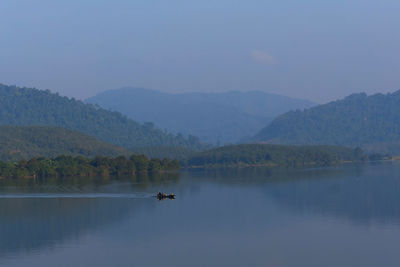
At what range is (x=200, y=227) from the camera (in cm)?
5603

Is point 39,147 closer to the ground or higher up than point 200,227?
higher up

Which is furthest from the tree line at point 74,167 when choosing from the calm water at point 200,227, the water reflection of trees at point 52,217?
the water reflection of trees at point 52,217

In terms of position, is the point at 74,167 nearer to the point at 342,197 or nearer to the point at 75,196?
the point at 75,196

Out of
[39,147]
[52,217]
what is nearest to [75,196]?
[52,217]

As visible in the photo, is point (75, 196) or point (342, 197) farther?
point (75, 196)

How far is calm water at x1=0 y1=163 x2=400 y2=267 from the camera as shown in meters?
43.2

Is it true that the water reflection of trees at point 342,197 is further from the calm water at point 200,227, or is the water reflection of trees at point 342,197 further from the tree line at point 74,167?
the tree line at point 74,167

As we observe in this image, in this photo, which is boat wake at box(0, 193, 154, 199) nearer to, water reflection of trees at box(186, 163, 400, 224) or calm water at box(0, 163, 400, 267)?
calm water at box(0, 163, 400, 267)

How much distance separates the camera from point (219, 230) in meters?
54.4

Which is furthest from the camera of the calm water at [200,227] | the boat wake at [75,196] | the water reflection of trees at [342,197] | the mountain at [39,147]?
the mountain at [39,147]

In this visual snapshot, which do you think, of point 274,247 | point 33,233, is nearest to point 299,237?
point 274,247

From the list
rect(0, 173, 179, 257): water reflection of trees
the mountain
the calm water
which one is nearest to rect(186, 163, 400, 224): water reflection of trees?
the calm water

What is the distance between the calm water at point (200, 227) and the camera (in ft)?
142

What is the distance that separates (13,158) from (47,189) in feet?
271
